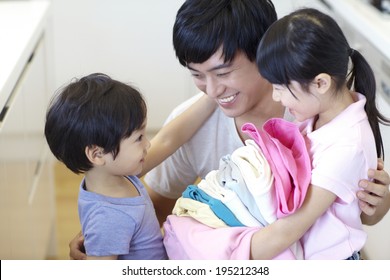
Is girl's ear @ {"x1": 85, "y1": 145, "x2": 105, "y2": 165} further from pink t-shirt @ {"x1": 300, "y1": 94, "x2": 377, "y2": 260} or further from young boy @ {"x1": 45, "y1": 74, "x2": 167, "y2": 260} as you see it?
pink t-shirt @ {"x1": 300, "y1": 94, "x2": 377, "y2": 260}

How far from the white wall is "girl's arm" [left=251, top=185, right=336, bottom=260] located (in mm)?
1995

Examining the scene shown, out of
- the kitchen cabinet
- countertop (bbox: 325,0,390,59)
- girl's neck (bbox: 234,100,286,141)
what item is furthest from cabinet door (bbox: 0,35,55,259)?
countertop (bbox: 325,0,390,59)

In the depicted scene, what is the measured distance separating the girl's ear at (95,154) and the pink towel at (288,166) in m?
0.25

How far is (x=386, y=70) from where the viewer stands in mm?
1508

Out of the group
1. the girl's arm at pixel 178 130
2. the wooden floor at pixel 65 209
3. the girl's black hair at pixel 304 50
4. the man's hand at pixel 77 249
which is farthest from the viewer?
the wooden floor at pixel 65 209

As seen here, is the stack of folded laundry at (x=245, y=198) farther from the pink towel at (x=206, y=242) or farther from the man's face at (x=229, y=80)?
the man's face at (x=229, y=80)

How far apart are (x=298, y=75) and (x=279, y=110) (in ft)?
1.36

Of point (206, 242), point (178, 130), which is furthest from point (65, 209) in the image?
point (206, 242)

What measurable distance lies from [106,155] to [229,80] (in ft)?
0.96

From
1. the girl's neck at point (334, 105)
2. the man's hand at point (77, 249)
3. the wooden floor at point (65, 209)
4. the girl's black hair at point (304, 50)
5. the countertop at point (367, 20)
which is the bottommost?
the wooden floor at point (65, 209)

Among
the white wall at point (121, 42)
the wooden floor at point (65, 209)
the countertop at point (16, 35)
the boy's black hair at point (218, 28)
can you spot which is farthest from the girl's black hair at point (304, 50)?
the white wall at point (121, 42)

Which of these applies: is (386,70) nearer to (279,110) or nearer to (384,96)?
(384,96)

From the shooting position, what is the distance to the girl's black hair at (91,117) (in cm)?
109

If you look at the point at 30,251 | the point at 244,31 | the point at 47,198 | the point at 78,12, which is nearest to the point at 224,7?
the point at 244,31
